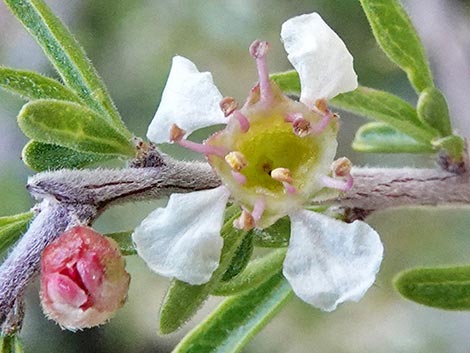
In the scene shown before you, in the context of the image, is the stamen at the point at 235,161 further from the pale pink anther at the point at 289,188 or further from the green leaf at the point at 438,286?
the green leaf at the point at 438,286

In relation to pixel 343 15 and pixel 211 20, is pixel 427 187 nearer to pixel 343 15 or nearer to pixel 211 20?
pixel 343 15

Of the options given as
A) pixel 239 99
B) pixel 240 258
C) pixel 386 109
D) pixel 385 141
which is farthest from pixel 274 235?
pixel 239 99

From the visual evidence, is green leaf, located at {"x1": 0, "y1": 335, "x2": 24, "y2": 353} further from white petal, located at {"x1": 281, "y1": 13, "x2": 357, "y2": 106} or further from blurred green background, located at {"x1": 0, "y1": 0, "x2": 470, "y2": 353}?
blurred green background, located at {"x1": 0, "y1": 0, "x2": 470, "y2": 353}

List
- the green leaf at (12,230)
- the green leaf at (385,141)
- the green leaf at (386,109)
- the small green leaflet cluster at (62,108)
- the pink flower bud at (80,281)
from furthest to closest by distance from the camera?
the green leaf at (385,141)
the green leaf at (386,109)
the green leaf at (12,230)
the small green leaflet cluster at (62,108)
the pink flower bud at (80,281)

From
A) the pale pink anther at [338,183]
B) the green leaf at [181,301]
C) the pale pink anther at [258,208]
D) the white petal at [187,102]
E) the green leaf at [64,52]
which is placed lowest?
the green leaf at [181,301]

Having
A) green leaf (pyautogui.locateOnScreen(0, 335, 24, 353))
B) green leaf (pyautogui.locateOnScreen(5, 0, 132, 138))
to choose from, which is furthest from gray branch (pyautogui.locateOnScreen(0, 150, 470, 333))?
green leaf (pyautogui.locateOnScreen(5, 0, 132, 138))

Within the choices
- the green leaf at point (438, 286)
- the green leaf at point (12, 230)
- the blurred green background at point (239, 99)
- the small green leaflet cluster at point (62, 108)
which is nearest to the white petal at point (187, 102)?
the small green leaflet cluster at point (62, 108)

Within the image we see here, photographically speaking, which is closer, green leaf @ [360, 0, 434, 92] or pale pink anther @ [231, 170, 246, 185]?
pale pink anther @ [231, 170, 246, 185]
